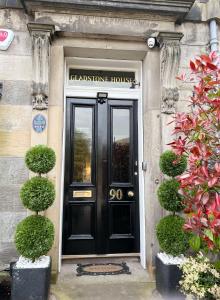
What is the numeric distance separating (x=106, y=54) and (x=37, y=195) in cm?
251

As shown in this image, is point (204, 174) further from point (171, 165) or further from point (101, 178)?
point (101, 178)

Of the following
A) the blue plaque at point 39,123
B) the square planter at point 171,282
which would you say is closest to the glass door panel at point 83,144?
the blue plaque at point 39,123

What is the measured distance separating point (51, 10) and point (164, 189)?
2982 mm

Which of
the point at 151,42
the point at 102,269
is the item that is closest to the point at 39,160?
the point at 102,269

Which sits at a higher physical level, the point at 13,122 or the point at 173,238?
Result: the point at 13,122

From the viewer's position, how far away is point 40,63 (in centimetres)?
398

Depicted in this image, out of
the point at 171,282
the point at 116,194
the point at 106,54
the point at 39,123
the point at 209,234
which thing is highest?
the point at 106,54

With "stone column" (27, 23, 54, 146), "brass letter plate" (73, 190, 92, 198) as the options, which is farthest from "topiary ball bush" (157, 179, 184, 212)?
"stone column" (27, 23, 54, 146)

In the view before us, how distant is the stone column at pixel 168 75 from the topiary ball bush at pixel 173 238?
1.23 metres

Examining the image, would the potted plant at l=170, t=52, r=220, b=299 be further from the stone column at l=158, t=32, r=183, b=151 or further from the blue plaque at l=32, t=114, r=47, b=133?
the blue plaque at l=32, t=114, r=47, b=133

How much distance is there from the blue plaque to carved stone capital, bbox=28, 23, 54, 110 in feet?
0.42

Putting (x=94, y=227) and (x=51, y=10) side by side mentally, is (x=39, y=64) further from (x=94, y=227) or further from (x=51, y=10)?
(x=94, y=227)

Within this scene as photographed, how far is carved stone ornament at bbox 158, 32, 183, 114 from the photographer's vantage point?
4.17 meters

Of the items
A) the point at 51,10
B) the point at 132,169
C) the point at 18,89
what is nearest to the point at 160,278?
the point at 132,169
